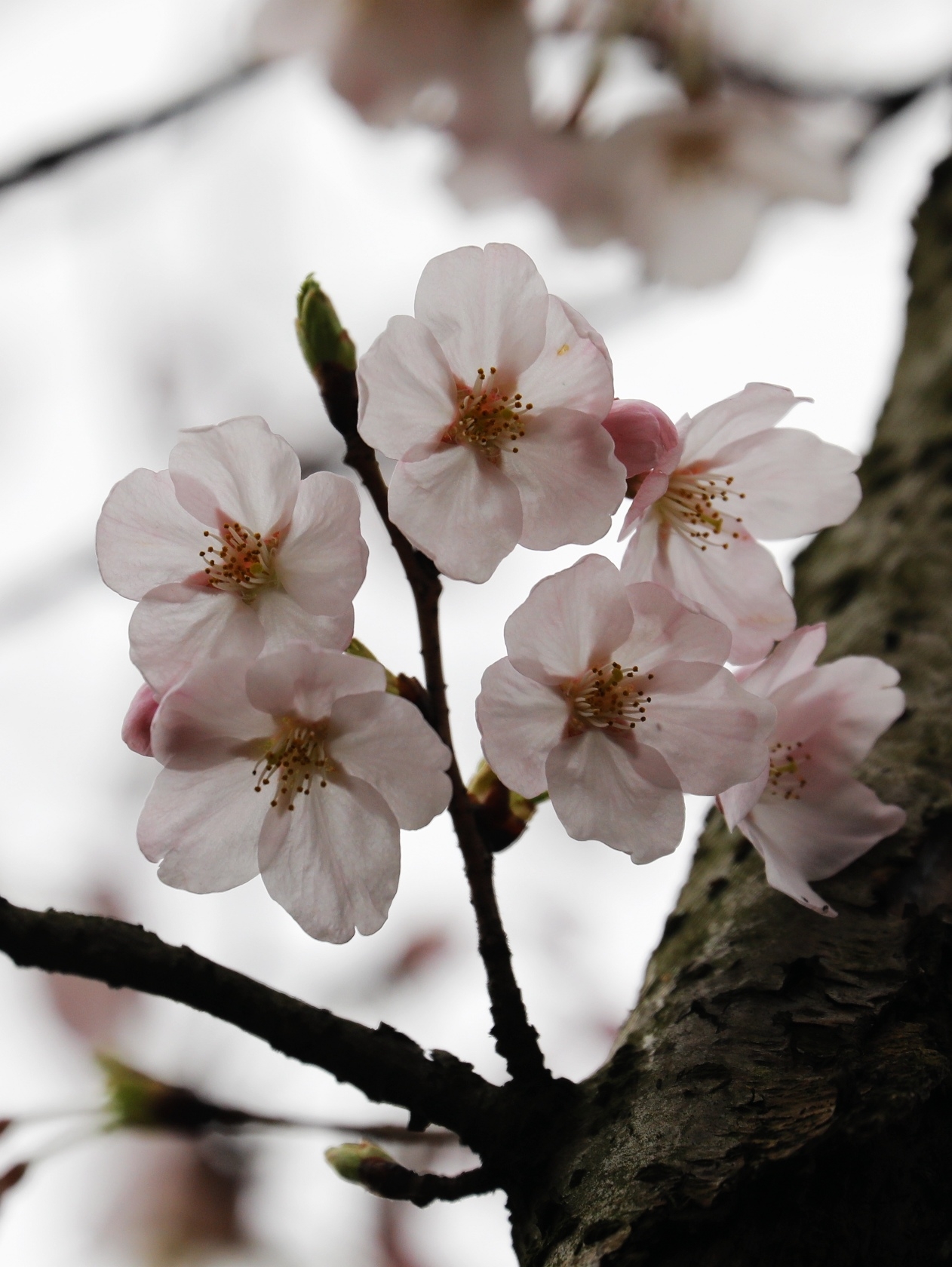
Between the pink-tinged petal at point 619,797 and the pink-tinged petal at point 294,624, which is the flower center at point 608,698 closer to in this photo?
the pink-tinged petal at point 619,797

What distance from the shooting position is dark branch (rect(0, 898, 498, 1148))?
0.60 metres

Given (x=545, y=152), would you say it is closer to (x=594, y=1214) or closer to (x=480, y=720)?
(x=480, y=720)

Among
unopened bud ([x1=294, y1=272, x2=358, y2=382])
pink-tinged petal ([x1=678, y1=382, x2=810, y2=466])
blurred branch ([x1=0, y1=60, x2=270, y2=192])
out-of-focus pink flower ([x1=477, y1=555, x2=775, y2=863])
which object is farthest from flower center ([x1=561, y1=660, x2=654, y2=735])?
blurred branch ([x1=0, y1=60, x2=270, y2=192])

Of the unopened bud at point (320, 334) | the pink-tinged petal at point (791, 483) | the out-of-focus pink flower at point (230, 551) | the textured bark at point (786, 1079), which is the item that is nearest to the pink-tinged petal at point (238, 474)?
the out-of-focus pink flower at point (230, 551)

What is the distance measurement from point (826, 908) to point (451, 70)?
41.1 inches

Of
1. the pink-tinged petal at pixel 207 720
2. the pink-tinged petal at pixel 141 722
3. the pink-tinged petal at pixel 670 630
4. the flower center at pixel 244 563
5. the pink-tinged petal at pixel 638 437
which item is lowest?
the pink-tinged petal at pixel 670 630

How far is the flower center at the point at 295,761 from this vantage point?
0.70 meters

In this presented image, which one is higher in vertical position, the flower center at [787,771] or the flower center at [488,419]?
the flower center at [488,419]

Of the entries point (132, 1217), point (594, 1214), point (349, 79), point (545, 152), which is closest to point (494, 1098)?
point (594, 1214)

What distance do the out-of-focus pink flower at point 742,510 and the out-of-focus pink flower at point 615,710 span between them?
9 cm

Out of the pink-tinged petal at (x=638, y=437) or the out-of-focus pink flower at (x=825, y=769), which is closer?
the pink-tinged petal at (x=638, y=437)

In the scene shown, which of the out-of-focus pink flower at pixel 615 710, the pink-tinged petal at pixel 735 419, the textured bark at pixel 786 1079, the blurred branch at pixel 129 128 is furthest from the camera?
the blurred branch at pixel 129 128

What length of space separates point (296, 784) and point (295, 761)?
2cm

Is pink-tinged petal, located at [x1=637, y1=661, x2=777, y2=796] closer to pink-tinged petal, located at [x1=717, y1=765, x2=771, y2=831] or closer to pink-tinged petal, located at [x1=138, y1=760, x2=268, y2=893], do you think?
pink-tinged petal, located at [x1=717, y1=765, x2=771, y2=831]
